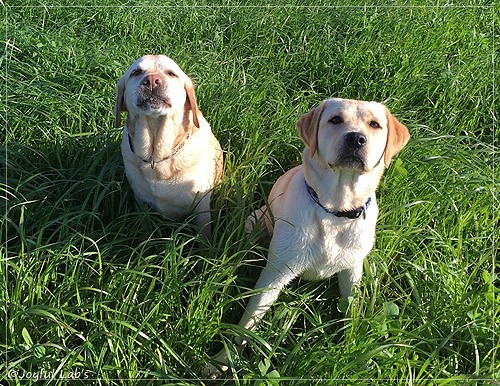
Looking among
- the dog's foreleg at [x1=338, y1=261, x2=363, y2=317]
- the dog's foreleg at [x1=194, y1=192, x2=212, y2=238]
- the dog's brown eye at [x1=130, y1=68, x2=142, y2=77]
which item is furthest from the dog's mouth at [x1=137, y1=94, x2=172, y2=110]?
the dog's foreleg at [x1=338, y1=261, x2=363, y2=317]

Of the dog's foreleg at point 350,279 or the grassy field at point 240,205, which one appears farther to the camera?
the dog's foreleg at point 350,279

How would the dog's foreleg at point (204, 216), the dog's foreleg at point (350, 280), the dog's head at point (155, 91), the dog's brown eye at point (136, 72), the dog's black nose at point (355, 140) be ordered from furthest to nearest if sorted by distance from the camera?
the dog's foreleg at point (204, 216)
the dog's brown eye at point (136, 72)
the dog's head at point (155, 91)
the dog's foreleg at point (350, 280)
the dog's black nose at point (355, 140)

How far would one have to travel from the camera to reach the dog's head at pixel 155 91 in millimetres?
2807

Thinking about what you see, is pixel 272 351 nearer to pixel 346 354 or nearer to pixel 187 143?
pixel 346 354

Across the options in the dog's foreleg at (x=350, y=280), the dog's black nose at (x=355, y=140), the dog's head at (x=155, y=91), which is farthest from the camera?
the dog's head at (x=155, y=91)

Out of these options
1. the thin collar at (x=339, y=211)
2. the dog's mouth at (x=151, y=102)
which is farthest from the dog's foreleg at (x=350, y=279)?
the dog's mouth at (x=151, y=102)

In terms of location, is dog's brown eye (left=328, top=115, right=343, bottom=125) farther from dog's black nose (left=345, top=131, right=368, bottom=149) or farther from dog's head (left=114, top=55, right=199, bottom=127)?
dog's head (left=114, top=55, right=199, bottom=127)

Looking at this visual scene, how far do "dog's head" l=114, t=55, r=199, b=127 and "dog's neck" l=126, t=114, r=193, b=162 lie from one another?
56 millimetres

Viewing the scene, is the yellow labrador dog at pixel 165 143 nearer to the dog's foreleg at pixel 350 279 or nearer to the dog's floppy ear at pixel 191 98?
the dog's floppy ear at pixel 191 98

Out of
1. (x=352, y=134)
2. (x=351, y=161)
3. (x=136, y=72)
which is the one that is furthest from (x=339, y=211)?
(x=136, y=72)

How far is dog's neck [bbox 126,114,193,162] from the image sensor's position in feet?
9.64

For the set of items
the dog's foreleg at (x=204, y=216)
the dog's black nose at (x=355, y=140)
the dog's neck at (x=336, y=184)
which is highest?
the dog's black nose at (x=355, y=140)

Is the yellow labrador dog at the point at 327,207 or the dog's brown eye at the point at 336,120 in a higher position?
the dog's brown eye at the point at 336,120

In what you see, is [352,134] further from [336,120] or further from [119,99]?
[119,99]
